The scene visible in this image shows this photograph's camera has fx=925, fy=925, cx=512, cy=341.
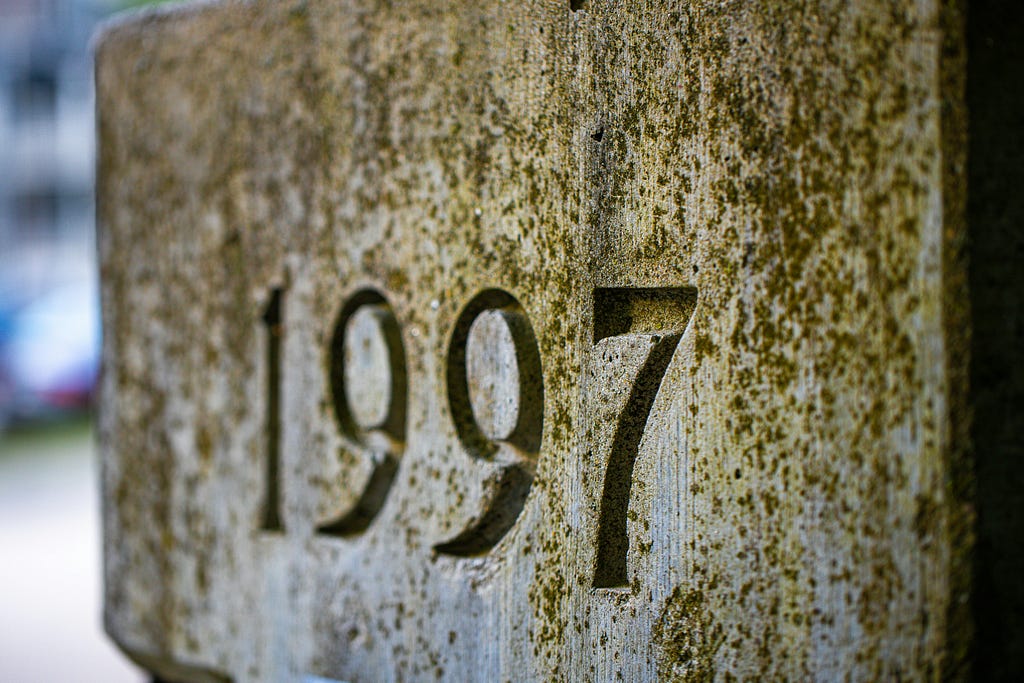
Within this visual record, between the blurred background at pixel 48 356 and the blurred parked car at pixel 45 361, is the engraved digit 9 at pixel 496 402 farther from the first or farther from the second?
the blurred parked car at pixel 45 361

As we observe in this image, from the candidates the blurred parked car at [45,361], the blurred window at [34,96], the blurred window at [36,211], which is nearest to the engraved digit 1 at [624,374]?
the blurred parked car at [45,361]

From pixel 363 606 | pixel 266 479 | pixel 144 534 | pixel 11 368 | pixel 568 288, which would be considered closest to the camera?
pixel 568 288

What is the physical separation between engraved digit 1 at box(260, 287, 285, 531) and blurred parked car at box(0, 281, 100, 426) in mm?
8046

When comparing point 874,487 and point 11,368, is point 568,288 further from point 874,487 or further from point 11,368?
point 11,368

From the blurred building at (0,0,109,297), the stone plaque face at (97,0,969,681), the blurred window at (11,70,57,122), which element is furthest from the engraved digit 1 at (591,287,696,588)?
the blurred window at (11,70,57,122)

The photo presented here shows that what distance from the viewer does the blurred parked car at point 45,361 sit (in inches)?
341

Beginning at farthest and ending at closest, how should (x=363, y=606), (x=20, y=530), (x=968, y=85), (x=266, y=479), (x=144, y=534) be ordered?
(x=20, y=530), (x=144, y=534), (x=266, y=479), (x=363, y=606), (x=968, y=85)

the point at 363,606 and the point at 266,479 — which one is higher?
the point at 266,479

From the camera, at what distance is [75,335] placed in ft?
29.5

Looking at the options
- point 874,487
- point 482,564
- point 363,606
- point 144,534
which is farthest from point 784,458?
point 144,534

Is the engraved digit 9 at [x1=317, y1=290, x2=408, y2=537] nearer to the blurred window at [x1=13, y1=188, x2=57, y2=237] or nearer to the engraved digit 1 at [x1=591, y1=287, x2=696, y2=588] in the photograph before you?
the engraved digit 1 at [x1=591, y1=287, x2=696, y2=588]

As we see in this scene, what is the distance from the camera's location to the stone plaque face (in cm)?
93

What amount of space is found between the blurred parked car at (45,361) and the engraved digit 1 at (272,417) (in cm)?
805

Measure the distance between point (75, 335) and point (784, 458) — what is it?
9.20m
